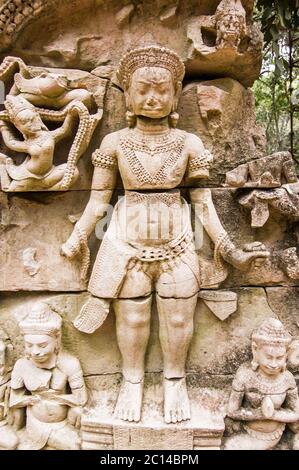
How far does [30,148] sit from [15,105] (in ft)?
1.02

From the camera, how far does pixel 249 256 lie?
8.46 feet

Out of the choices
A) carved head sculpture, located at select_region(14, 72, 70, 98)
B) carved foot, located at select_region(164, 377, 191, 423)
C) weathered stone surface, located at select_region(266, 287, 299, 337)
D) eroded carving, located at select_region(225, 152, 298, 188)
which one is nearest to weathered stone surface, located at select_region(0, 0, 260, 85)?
carved head sculpture, located at select_region(14, 72, 70, 98)

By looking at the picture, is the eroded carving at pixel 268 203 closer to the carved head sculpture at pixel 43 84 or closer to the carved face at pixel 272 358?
the carved face at pixel 272 358

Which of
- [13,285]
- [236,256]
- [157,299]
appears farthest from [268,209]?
[13,285]

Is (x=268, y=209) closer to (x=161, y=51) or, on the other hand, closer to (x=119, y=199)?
(x=119, y=199)

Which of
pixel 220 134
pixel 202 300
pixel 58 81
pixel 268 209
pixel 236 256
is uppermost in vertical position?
pixel 58 81

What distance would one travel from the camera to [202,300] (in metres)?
2.90

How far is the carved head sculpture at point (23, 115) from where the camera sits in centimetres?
259

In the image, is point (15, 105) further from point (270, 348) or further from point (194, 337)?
point (270, 348)

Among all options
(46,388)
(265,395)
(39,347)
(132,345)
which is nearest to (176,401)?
(132,345)

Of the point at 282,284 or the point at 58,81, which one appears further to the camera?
the point at 282,284

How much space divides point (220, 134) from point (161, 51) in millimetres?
755

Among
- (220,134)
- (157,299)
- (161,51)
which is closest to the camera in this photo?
(161,51)

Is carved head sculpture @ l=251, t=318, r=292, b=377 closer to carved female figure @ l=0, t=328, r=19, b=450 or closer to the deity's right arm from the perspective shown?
carved female figure @ l=0, t=328, r=19, b=450
